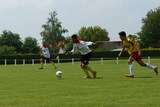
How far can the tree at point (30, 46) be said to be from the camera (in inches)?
4695

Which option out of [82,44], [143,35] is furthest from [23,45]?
[82,44]

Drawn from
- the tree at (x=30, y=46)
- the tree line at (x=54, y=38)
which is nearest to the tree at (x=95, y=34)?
the tree line at (x=54, y=38)

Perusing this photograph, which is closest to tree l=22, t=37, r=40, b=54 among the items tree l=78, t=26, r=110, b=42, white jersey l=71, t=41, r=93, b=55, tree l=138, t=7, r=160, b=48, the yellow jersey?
tree l=138, t=7, r=160, b=48

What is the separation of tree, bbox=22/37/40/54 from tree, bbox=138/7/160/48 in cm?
2880

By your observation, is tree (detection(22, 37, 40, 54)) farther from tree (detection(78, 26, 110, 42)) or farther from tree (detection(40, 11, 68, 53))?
tree (detection(78, 26, 110, 42))

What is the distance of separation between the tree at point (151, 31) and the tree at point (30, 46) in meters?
28.8

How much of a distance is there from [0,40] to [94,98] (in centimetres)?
11343

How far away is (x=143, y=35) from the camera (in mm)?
114500

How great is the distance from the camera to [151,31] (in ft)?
373

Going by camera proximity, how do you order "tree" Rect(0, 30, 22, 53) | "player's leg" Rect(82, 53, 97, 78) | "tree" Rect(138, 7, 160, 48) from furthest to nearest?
"tree" Rect(0, 30, 22, 53), "tree" Rect(138, 7, 160, 48), "player's leg" Rect(82, 53, 97, 78)

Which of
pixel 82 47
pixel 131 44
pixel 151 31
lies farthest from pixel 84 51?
pixel 151 31

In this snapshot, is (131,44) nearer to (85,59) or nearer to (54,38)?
(85,59)

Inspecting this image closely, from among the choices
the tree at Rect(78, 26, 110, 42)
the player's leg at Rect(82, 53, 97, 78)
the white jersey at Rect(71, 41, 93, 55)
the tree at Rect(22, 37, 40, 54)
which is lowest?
the player's leg at Rect(82, 53, 97, 78)

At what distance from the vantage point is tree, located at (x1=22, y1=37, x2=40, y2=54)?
11925 cm
